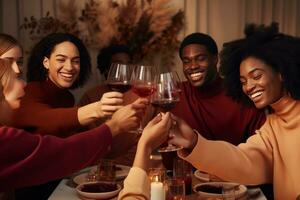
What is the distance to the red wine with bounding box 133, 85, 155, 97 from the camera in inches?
66.2

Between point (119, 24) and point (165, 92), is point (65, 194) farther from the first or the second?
point (119, 24)

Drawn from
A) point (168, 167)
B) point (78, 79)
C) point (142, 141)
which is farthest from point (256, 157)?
point (78, 79)

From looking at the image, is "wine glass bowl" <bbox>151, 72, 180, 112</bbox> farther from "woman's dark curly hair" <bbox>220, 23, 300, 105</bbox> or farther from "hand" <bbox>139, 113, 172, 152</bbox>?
"woman's dark curly hair" <bbox>220, 23, 300, 105</bbox>

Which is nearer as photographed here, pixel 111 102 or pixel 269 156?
pixel 111 102

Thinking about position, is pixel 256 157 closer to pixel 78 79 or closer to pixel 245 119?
pixel 245 119

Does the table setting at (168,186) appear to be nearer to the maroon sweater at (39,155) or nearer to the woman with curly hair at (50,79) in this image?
the maroon sweater at (39,155)

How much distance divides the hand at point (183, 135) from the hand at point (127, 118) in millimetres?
148

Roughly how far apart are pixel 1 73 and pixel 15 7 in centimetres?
247

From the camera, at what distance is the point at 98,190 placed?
177cm

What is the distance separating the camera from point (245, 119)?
9.01ft

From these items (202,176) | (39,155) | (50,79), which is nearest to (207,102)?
(202,176)

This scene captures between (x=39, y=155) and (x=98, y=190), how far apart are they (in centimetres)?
46

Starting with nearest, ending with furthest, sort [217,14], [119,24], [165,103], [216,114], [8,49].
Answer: [165,103] < [8,49] < [216,114] < [119,24] < [217,14]

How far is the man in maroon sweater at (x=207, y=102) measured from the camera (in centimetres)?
278
